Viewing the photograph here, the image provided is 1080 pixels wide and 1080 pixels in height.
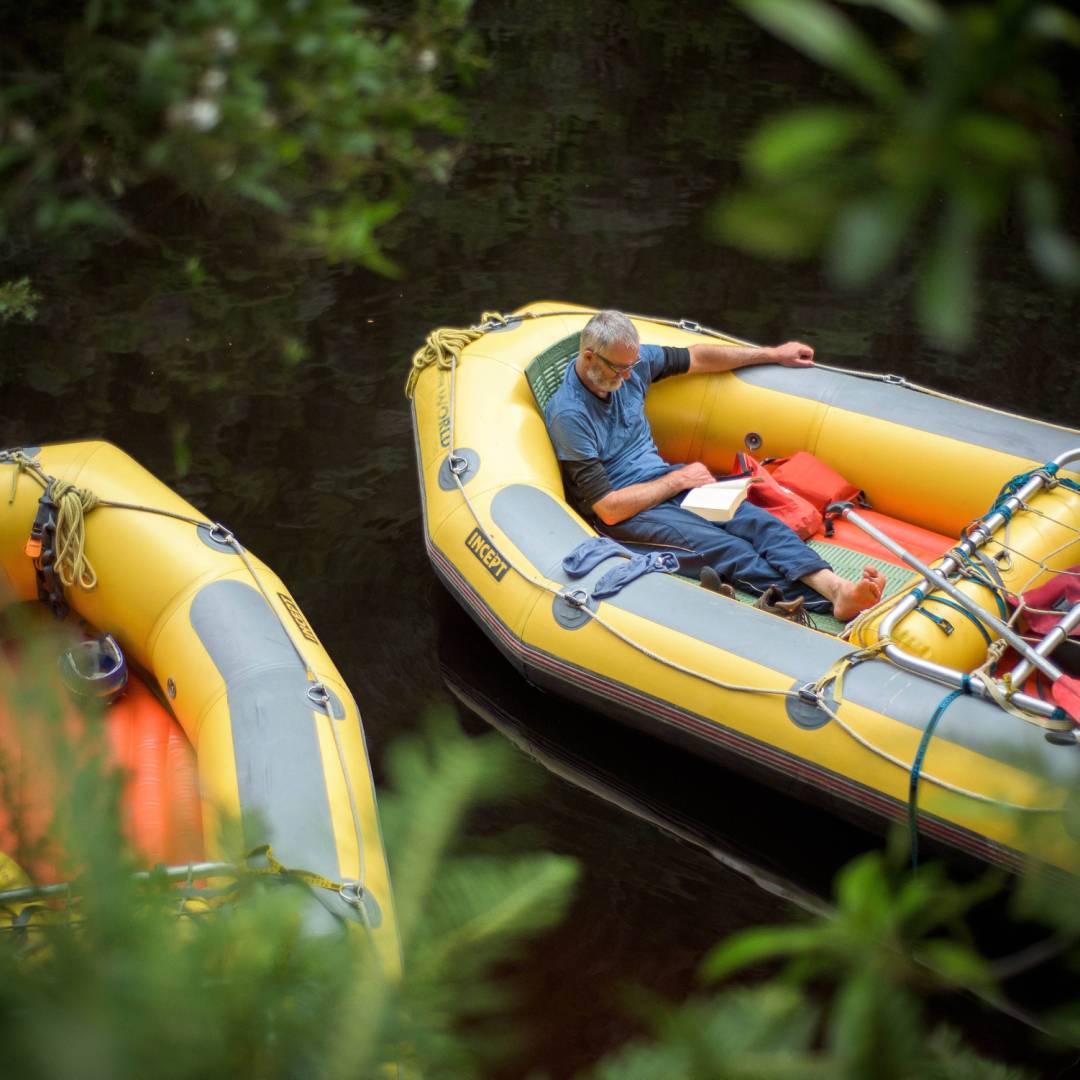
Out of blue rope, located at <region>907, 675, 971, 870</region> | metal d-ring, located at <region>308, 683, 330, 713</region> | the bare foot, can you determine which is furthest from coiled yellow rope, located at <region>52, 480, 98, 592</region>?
blue rope, located at <region>907, 675, 971, 870</region>

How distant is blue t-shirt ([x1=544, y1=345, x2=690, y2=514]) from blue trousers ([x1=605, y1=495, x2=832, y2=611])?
17cm

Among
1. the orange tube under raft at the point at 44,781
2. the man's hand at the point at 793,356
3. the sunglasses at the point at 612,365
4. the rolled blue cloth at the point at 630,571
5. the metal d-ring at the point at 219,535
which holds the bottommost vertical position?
the rolled blue cloth at the point at 630,571

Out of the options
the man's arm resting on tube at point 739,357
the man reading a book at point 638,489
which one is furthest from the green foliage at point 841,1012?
the man's arm resting on tube at point 739,357

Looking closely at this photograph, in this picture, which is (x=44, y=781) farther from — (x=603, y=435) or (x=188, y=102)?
(x=603, y=435)

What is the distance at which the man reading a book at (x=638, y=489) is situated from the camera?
3932 millimetres

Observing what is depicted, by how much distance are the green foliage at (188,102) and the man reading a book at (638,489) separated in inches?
115

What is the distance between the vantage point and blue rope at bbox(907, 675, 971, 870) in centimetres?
306

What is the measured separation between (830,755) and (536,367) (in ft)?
6.20

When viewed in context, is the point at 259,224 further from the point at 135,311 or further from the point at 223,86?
the point at 223,86

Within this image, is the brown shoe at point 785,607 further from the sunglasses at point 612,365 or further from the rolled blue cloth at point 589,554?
the sunglasses at point 612,365

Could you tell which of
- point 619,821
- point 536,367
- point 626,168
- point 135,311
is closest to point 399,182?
point 619,821

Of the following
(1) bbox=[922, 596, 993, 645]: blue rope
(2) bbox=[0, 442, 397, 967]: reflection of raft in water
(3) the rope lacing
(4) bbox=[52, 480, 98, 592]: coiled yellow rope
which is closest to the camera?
(2) bbox=[0, 442, 397, 967]: reflection of raft in water

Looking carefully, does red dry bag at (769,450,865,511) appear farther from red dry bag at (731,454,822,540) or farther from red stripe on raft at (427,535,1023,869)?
red stripe on raft at (427,535,1023,869)

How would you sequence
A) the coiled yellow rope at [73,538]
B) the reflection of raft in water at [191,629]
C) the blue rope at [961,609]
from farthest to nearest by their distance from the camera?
the coiled yellow rope at [73,538] < the blue rope at [961,609] < the reflection of raft in water at [191,629]
